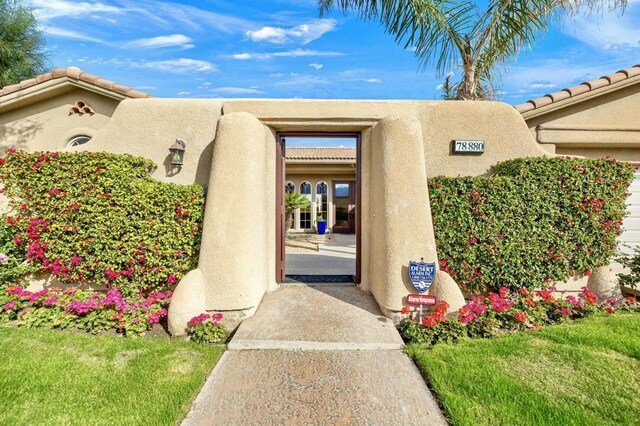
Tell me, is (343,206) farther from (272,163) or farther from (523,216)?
(523,216)

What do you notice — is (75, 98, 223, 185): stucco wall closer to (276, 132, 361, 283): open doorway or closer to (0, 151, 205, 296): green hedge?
(0, 151, 205, 296): green hedge

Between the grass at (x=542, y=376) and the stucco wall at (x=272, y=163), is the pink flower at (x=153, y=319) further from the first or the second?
the grass at (x=542, y=376)

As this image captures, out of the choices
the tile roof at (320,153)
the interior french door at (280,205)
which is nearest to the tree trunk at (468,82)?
the interior french door at (280,205)

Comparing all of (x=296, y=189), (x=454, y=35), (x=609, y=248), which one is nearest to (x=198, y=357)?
(x=609, y=248)

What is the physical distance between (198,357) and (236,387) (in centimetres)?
81

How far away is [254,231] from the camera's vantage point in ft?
14.0

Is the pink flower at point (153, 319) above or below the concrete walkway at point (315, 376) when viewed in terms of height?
above

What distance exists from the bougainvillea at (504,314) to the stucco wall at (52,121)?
28.7 ft

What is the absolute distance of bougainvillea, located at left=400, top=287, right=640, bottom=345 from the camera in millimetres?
3654

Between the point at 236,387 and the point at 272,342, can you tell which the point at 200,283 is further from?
the point at 236,387

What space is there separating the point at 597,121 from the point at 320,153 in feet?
36.9

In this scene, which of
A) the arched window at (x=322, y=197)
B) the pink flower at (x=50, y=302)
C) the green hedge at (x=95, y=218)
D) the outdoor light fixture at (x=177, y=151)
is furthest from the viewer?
the arched window at (x=322, y=197)

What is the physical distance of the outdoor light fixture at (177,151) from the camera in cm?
480

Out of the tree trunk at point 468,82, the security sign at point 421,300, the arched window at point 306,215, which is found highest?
the tree trunk at point 468,82
